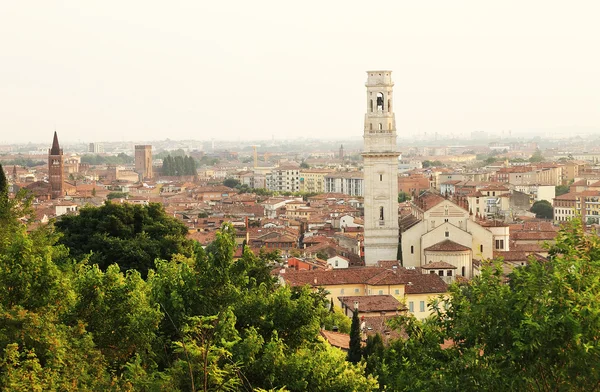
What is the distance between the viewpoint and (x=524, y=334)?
9.03 meters

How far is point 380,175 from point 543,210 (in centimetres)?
3365

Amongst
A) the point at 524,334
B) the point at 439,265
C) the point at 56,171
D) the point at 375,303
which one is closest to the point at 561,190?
the point at 56,171

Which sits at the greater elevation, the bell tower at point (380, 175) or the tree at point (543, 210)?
the bell tower at point (380, 175)

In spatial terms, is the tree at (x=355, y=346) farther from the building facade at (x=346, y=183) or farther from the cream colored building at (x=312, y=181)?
the cream colored building at (x=312, y=181)

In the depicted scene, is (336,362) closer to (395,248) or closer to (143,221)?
(143,221)

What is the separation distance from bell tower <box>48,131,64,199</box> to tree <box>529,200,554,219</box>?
33140 mm

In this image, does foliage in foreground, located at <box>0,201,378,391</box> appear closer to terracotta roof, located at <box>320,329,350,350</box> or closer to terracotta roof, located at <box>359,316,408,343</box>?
terracotta roof, located at <box>320,329,350,350</box>

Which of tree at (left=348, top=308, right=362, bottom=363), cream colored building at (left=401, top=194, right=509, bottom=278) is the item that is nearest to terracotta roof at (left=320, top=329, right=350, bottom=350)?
tree at (left=348, top=308, right=362, bottom=363)

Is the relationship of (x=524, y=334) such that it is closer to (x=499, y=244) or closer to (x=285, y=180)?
(x=499, y=244)

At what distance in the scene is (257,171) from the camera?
10950cm

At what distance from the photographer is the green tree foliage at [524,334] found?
880cm

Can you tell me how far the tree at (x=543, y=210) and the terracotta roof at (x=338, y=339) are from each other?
46209mm

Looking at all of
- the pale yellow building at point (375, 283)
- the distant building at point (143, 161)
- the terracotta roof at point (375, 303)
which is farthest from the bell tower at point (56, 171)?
the distant building at point (143, 161)

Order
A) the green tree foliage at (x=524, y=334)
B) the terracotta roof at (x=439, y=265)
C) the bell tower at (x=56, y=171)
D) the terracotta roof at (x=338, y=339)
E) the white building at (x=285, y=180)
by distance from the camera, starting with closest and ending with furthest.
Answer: the green tree foliage at (x=524, y=334), the terracotta roof at (x=338, y=339), the terracotta roof at (x=439, y=265), the bell tower at (x=56, y=171), the white building at (x=285, y=180)
